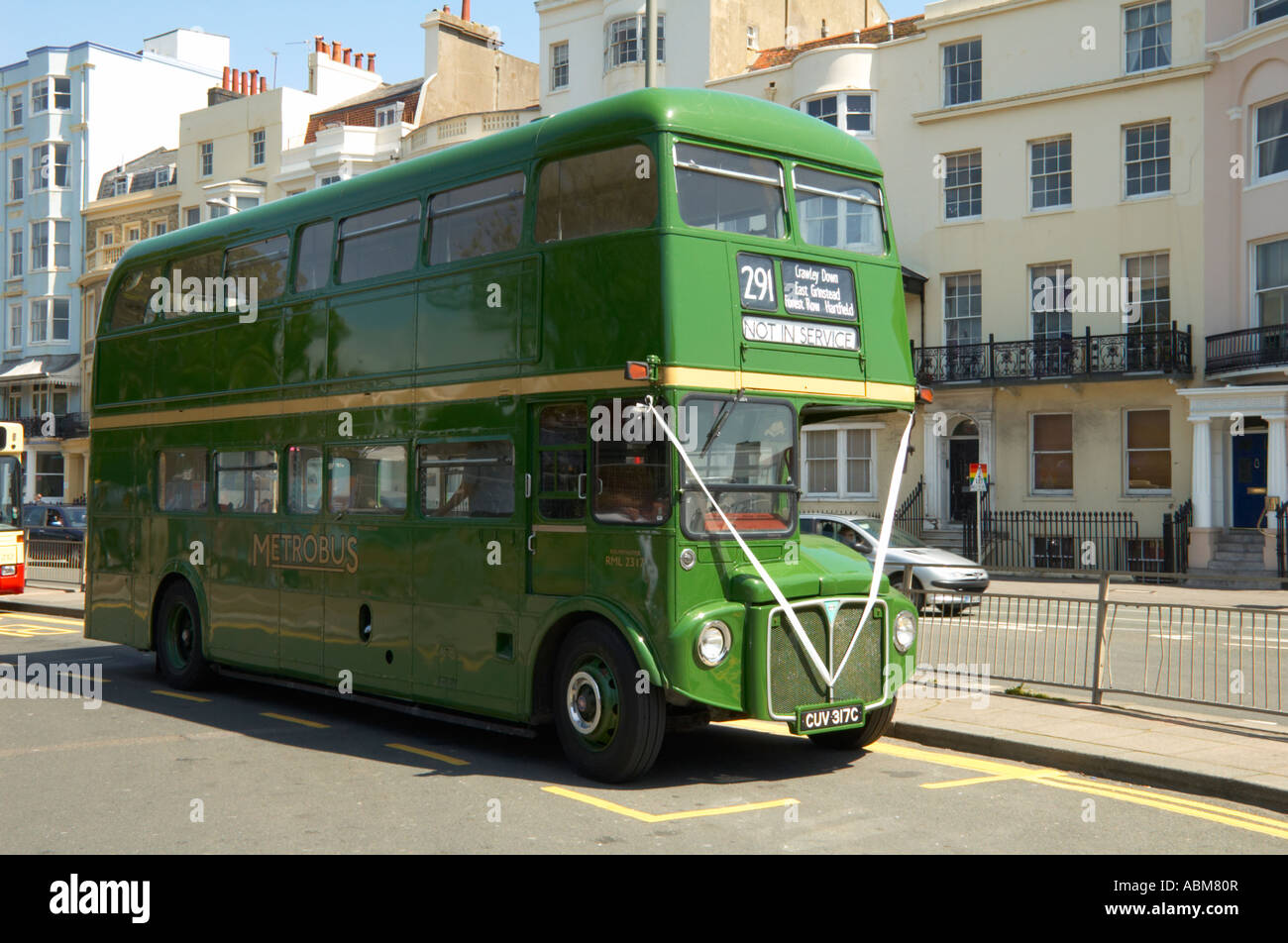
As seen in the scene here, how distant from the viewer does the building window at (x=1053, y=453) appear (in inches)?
1193

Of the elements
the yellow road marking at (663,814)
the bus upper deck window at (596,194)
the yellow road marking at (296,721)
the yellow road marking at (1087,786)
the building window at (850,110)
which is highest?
the building window at (850,110)

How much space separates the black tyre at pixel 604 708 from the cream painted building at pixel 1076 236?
2243cm

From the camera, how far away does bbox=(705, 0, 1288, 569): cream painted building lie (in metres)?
27.9

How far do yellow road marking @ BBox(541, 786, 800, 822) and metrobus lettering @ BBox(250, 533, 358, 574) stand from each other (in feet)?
11.2

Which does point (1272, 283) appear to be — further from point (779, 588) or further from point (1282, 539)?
point (779, 588)

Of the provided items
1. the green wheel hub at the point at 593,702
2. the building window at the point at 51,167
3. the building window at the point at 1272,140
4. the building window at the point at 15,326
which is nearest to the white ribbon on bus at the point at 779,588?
the green wheel hub at the point at 593,702

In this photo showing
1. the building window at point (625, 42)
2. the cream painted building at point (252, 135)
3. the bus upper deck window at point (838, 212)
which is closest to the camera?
the bus upper deck window at point (838, 212)

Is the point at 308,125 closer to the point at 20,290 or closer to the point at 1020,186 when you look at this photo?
the point at 20,290

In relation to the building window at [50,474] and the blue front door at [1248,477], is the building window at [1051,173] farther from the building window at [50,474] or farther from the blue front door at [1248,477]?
the building window at [50,474]

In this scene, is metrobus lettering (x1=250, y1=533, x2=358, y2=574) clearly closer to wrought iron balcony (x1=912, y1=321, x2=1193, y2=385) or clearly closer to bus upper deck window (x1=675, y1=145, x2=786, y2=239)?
bus upper deck window (x1=675, y1=145, x2=786, y2=239)

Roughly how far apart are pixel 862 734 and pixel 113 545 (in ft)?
28.7

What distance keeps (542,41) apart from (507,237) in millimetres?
33441

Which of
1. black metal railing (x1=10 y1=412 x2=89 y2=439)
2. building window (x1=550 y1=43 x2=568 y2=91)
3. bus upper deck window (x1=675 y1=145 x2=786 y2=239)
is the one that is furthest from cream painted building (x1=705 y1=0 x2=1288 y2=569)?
black metal railing (x1=10 y1=412 x2=89 y2=439)

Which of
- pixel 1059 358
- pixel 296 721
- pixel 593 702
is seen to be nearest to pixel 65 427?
pixel 1059 358
